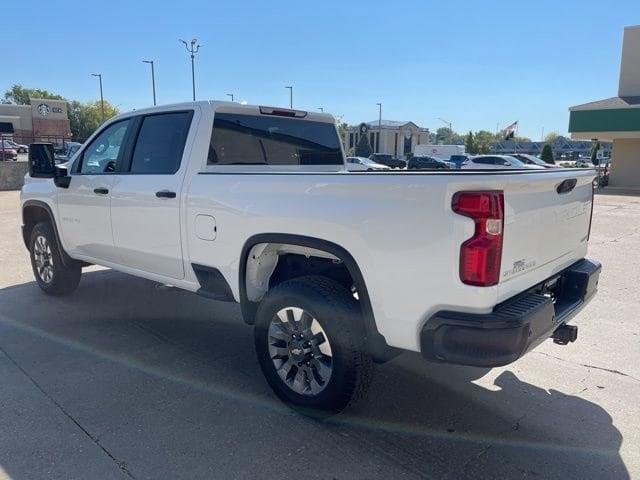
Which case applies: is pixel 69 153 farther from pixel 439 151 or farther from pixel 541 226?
pixel 439 151

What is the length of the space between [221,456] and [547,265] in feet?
7.23

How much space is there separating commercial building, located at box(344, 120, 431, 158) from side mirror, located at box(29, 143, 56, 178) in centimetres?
7700

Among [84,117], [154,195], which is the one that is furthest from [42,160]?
[84,117]

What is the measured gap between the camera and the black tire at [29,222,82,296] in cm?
574

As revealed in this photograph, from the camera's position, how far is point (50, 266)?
→ 5.89m

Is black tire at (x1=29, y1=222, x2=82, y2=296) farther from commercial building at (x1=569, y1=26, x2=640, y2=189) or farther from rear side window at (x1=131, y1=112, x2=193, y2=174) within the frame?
commercial building at (x1=569, y1=26, x2=640, y2=189)

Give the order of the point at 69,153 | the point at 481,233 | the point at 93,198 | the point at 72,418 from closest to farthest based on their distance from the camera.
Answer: the point at 481,233
the point at 72,418
the point at 93,198
the point at 69,153

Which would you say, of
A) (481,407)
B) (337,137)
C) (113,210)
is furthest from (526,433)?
(113,210)

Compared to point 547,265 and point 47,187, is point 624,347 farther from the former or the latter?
point 47,187

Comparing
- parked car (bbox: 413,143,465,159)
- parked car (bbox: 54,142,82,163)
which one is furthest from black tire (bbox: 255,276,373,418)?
parked car (bbox: 413,143,465,159)

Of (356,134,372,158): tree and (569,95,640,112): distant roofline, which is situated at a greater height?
(569,95,640,112): distant roofline

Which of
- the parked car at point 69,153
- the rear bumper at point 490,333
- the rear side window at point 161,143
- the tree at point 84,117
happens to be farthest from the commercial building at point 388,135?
the rear bumper at point 490,333

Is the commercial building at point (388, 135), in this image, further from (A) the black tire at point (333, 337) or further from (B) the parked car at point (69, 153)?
(A) the black tire at point (333, 337)

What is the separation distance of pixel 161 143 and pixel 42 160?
171 cm
